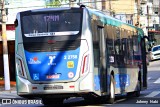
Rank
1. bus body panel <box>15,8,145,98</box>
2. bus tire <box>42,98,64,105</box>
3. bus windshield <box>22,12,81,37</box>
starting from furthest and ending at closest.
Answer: bus tire <box>42,98,64,105</box> < bus windshield <box>22,12,81,37</box> < bus body panel <box>15,8,145,98</box>

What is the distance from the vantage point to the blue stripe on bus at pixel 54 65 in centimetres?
1558

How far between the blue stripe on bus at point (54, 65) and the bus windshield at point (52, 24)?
0.68m

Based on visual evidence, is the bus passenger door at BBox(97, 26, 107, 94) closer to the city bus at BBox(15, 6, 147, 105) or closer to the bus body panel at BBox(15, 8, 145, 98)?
the city bus at BBox(15, 6, 147, 105)

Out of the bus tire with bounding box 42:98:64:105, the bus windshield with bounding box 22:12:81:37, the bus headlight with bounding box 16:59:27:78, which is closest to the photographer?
the bus windshield with bounding box 22:12:81:37

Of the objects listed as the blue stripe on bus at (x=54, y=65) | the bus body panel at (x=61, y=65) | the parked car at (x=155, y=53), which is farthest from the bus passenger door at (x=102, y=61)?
the parked car at (x=155, y=53)

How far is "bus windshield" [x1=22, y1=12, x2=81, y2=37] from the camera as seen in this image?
1588 centimetres

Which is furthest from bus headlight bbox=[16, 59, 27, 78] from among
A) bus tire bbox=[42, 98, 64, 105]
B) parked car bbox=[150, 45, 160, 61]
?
parked car bbox=[150, 45, 160, 61]

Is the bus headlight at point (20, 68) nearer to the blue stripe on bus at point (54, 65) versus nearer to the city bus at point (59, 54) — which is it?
the city bus at point (59, 54)

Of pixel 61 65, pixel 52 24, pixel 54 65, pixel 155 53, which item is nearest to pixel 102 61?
pixel 61 65

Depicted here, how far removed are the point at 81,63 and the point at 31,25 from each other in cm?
215

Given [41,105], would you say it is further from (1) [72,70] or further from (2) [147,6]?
(2) [147,6]

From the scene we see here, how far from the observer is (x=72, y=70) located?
15578mm

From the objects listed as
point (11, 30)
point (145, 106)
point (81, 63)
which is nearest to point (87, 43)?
point (81, 63)

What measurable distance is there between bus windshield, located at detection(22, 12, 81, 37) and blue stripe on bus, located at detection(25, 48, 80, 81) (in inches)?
26.7
